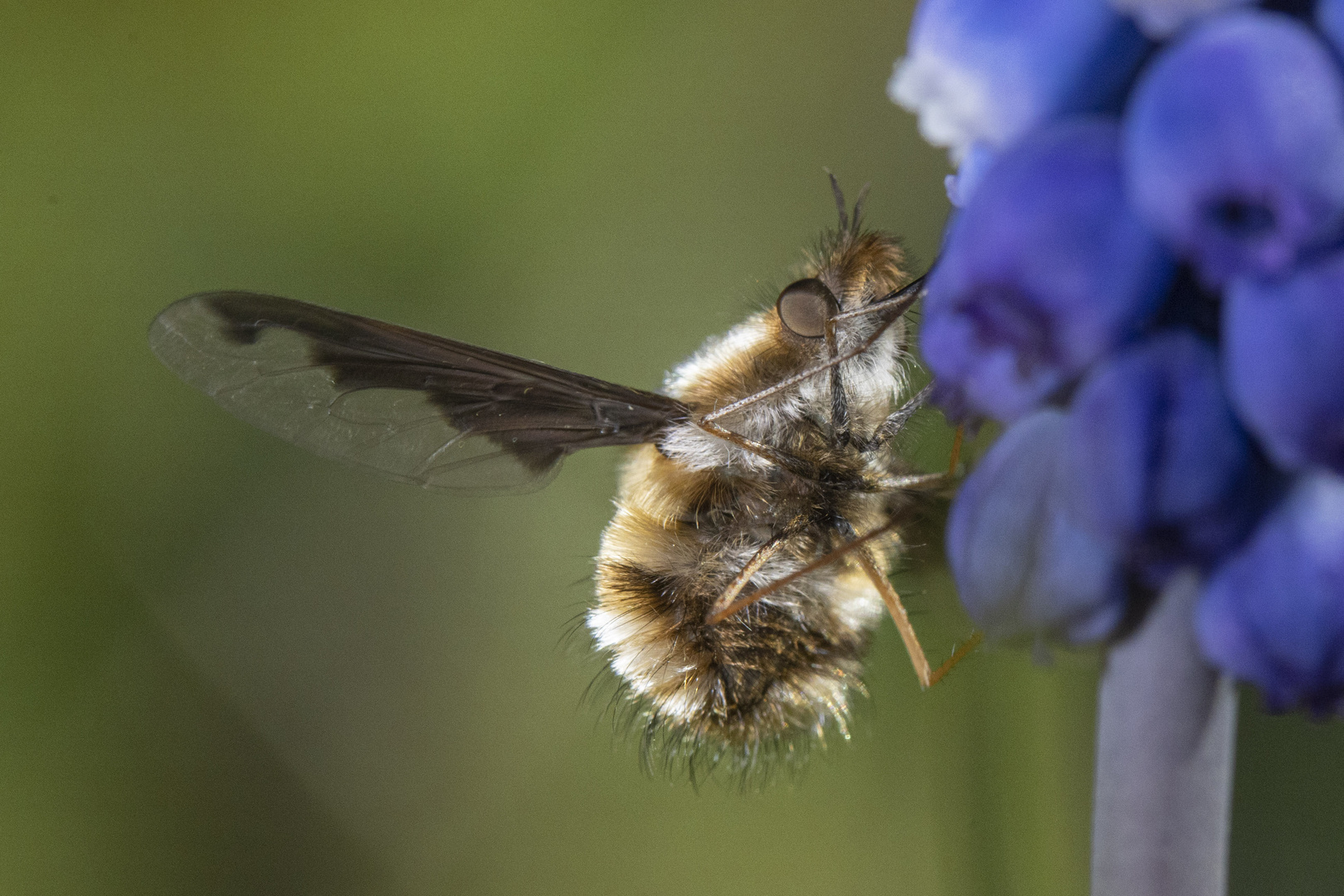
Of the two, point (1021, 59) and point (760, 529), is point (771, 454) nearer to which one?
point (760, 529)

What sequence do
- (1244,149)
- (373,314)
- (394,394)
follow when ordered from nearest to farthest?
(1244,149) < (394,394) < (373,314)

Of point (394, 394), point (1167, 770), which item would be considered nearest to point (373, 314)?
point (394, 394)

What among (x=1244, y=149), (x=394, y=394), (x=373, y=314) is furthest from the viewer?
(x=373, y=314)

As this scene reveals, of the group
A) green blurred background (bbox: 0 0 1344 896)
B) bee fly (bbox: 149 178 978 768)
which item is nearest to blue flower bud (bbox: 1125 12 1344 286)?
bee fly (bbox: 149 178 978 768)

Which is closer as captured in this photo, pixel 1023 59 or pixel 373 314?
pixel 1023 59

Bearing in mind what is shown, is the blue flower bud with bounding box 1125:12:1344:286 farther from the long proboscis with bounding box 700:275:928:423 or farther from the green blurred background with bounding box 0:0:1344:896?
the green blurred background with bounding box 0:0:1344:896
